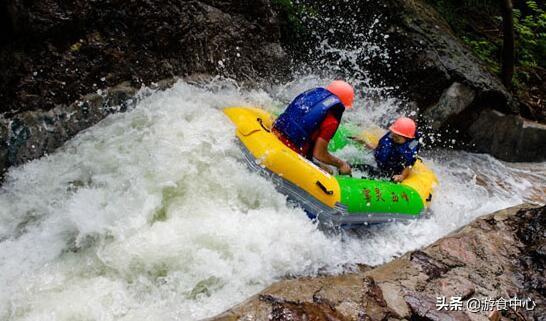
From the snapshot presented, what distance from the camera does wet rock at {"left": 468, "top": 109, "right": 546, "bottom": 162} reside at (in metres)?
7.24

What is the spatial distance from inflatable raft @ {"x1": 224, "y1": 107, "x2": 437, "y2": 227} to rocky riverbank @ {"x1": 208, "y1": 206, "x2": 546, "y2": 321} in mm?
577

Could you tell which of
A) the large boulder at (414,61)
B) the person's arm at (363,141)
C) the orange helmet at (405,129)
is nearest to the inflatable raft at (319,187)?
the orange helmet at (405,129)

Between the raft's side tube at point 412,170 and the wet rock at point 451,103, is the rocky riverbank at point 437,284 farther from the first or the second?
the wet rock at point 451,103

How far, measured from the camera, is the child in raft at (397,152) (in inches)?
201

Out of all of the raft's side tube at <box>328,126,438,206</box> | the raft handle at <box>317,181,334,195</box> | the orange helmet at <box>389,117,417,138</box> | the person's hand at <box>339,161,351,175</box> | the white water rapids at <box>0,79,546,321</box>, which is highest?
the orange helmet at <box>389,117,417,138</box>

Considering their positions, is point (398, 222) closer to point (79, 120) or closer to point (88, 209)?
point (88, 209)

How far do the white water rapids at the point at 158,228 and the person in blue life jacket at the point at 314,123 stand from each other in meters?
0.56

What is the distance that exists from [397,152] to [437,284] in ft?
6.52

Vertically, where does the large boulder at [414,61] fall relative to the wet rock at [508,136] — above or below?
above

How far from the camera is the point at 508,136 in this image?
24.3ft

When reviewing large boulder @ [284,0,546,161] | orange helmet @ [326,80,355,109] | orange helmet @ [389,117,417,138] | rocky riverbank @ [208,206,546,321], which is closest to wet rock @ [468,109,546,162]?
large boulder @ [284,0,546,161]

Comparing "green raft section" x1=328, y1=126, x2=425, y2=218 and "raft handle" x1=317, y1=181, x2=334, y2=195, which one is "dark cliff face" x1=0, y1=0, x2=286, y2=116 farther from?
"green raft section" x1=328, y1=126, x2=425, y2=218

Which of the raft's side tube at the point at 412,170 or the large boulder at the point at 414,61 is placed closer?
the raft's side tube at the point at 412,170

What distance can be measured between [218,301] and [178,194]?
1130mm
